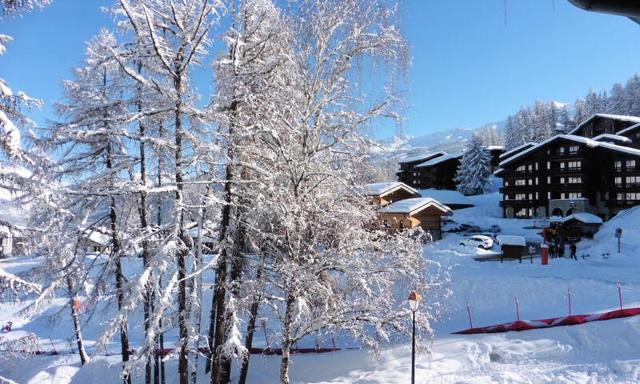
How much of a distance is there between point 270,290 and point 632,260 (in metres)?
27.1

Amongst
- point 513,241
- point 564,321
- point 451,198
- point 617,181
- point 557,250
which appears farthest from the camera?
point 451,198

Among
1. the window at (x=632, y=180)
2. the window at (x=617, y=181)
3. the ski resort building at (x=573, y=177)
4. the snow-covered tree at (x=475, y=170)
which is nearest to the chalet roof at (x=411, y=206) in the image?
the ski resort building at (x=573, y=177)

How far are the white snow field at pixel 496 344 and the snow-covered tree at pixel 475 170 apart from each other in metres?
49.8

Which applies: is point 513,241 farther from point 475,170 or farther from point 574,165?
point 475,170

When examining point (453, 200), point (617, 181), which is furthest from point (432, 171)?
point (617, 181)

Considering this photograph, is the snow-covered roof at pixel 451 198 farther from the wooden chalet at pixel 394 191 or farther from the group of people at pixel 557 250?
A: the group of people at pixel 557 250

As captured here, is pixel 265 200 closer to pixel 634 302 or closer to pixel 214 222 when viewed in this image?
pixel 214 222

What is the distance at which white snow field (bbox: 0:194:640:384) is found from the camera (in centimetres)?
1231

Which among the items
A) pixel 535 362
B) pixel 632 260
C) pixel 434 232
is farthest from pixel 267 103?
pixel 434 232

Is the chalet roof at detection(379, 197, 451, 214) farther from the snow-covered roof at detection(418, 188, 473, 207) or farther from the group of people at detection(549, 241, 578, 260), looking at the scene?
the snow-covered roof at detection(418, 188, 473, 207)

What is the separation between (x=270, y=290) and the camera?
10.4 meters

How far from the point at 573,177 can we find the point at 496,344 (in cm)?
4938

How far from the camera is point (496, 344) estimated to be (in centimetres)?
1438

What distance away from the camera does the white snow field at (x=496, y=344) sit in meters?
12.3
